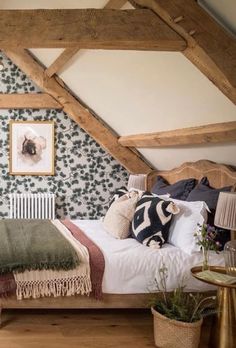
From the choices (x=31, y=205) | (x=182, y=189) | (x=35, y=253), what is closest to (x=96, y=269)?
(x=35, y=253)

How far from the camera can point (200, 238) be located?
294 centimetres

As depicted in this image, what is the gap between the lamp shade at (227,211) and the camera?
8.05 feet

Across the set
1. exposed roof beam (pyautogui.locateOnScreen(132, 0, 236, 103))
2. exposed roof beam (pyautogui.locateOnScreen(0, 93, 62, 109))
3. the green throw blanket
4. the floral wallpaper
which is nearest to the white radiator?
the floral wallpaper

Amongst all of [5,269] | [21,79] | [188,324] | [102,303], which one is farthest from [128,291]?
[21,79]

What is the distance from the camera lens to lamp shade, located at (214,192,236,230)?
245 cm

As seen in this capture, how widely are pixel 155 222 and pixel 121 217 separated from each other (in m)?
0.46

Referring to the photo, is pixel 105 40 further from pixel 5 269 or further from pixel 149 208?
pixel 5 269

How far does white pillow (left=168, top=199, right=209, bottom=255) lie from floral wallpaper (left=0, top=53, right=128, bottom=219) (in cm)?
261

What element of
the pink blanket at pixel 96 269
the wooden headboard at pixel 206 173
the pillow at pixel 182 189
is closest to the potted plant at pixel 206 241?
the wooden headboard at pixel 206 173

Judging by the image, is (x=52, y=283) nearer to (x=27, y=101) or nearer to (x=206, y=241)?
(x=206, y=241)

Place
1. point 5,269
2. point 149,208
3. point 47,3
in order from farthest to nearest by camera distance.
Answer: point 47,3 → point 149,208 → point 5,269

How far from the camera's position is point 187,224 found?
3.03 meters

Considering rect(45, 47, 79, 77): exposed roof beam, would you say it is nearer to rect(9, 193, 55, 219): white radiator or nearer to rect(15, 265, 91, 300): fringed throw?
rect(9, 193, 55, 219): white radiator

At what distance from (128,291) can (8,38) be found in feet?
6.21
